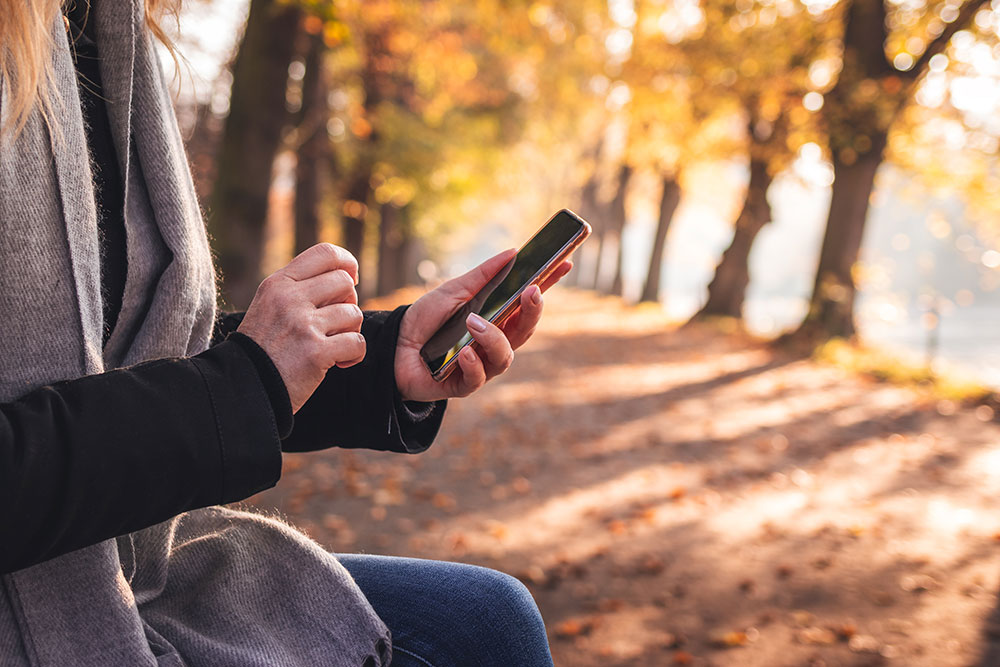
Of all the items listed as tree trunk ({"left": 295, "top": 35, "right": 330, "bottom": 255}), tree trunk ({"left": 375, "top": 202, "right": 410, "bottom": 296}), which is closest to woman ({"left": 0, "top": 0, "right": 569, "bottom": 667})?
tree trunk ({"left": 295, "top": 35, "right": 330, "bottom": 255})

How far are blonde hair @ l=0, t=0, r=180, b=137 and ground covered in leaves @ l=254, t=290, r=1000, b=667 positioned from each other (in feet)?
11.5

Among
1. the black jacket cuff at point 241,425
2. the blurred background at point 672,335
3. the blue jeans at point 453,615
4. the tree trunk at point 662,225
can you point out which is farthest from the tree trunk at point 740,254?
the black jacket cuff at point 241,425

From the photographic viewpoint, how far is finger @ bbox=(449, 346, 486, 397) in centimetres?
164

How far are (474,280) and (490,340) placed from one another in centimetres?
23

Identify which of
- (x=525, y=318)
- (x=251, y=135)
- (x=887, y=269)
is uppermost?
(x=251, y=135)

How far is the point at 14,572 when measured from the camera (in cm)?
106

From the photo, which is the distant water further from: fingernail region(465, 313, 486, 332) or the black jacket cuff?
the black jacket cuff

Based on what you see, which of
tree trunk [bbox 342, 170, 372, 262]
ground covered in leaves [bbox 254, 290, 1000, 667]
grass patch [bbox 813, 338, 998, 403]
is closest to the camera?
ground covered in leaves [bbox 254, 290, 1000, 667]

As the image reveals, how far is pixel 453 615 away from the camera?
4.92 feet

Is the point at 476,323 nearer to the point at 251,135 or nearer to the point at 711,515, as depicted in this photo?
the point at 711,515

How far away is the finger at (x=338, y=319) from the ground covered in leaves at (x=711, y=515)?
3.08 metres

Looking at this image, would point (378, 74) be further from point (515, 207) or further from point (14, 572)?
point (515, 207)

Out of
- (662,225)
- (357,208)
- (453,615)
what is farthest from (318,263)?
(662,225)

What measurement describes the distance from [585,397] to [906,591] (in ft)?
21.5
